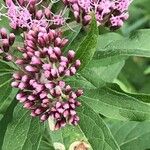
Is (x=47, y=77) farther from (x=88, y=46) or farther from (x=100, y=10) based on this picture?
(x=100, y=10)

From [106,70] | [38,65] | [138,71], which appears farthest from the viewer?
[138,71]

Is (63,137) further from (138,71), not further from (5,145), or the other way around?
(138,71)

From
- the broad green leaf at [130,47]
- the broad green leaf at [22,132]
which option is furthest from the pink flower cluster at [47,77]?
the broad green leaf at [130,47]

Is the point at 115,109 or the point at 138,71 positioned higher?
the point at 115,109

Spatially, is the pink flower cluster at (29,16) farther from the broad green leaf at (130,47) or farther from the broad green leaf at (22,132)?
the broad green leaf at (22,132)

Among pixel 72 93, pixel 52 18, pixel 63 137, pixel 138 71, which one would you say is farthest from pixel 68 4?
pixel 138 71

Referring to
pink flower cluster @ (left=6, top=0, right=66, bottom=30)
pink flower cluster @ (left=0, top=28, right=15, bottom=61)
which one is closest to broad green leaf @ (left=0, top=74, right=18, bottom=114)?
pink flower cluster @ (left=0, top=28, right=15, bottom=61)

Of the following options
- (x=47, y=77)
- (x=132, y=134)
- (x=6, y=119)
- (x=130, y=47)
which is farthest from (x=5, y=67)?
(x=132, y=134)
